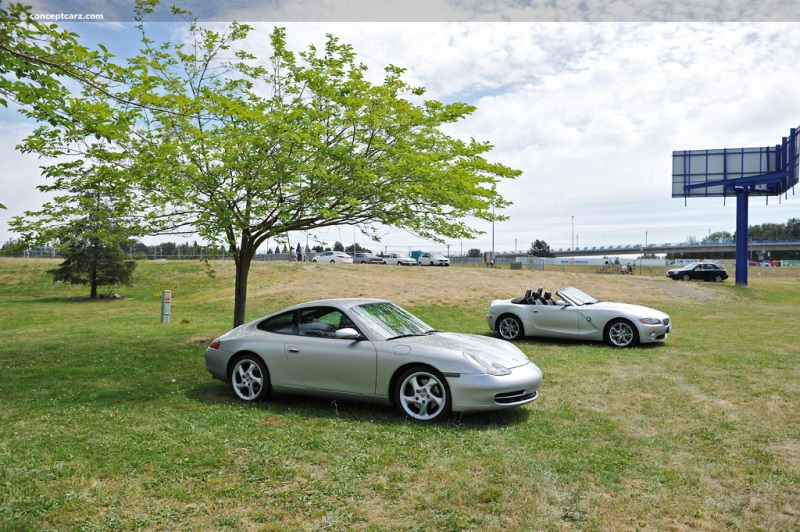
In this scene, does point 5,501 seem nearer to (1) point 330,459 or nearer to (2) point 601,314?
(1) point 330,459

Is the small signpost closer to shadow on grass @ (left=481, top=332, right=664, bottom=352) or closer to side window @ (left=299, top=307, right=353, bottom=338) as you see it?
shadow on grass @ (left=481, top=332, right=664, bottom=352)

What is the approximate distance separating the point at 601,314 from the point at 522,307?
71.1 inches

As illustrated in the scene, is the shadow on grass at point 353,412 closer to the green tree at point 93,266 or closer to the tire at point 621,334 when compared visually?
the tire at point 621,334

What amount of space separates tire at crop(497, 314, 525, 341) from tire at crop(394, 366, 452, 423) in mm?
7865

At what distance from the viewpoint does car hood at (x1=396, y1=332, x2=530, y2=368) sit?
21.9 ft

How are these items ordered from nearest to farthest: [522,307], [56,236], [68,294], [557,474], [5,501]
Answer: [5,501] < [557,474] < [56,236] < [522,307] < [68,294]

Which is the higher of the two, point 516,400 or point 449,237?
point 449,237

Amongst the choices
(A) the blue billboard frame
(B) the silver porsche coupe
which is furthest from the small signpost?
(A) the blue billboard frame

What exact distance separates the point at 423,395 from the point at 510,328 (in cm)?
797

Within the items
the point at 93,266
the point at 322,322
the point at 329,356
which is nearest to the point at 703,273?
the point at 93,266

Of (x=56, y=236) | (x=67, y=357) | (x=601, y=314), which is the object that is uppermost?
(x=56, y=236)

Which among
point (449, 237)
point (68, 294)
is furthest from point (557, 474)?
point (68, 294)

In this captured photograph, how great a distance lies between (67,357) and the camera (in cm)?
1187

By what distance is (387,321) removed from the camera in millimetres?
7477
